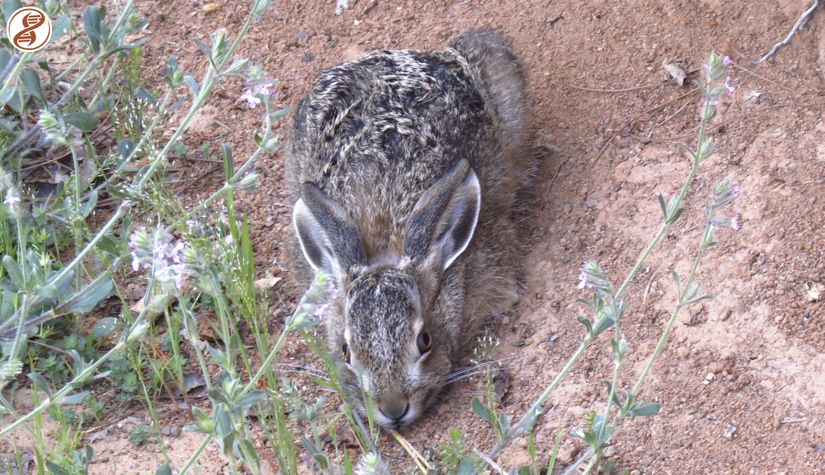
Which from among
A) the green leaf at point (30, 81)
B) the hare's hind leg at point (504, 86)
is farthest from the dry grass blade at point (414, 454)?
the green leaf at point (30, 81)

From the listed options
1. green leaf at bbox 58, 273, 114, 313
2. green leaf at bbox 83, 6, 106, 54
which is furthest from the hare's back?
green leaf at bbox 58, 273, 114, 313

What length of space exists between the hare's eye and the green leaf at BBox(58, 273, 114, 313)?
1.70m

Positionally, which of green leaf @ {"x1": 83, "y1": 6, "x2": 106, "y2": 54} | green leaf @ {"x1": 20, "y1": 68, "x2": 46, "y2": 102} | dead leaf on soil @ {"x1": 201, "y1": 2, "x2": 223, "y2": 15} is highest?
green leaf @ {"x1": 83, "y1": 6, "x2": 106, "y2": 54}

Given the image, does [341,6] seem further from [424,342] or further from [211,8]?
[424,342]

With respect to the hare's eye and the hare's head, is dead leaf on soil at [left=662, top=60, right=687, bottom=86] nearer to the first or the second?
the hare's head

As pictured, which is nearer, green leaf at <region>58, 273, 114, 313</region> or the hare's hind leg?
green leaf at <region>58, 273, 114, 313</region>

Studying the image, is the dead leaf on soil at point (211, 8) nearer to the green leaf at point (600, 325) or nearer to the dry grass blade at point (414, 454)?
the dry grass blade at point (414, 454)

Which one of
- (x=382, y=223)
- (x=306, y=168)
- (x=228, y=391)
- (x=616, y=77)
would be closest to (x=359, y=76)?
(x=306, y=168)

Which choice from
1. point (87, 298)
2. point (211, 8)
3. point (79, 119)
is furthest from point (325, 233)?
point (211, 8)

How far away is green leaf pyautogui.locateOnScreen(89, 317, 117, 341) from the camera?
562 centimetres

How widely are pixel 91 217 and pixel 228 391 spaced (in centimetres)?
363

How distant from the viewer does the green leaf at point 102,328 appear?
18.4 ft

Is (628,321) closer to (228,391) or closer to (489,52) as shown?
(489,52)

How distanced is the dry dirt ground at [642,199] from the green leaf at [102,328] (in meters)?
0.68
